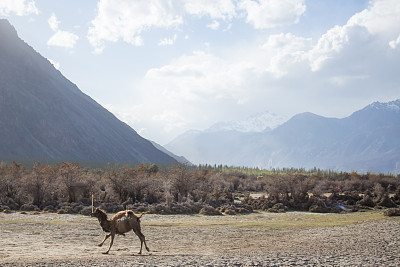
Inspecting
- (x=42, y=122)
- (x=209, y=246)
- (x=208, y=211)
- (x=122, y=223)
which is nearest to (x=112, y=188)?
(x=208, y=211)

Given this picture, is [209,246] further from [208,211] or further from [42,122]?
[42,122]

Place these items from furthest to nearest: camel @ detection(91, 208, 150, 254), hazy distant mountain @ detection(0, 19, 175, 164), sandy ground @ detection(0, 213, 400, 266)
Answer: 1. hazy distant mountain @ detection(0, 19, 175, 164)
2. camel @ detection(91, 208, 150, 254)
3. sandy ground @ detection(0, 213, 400, 266)

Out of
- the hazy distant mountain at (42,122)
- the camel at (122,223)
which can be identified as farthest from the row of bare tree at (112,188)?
the hazy distant mountain at (42,122)

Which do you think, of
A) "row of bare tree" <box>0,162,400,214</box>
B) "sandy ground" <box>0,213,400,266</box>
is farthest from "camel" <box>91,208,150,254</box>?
"row of bare tree" <box>0,162,400,214</box>

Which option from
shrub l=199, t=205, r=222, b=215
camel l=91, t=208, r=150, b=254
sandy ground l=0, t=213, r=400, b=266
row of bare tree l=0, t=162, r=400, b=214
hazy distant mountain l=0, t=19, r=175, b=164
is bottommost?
sandy ground l=0, t=213, r=400, b=266

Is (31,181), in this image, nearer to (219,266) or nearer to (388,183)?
(219,266)

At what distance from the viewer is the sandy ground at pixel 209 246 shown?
13289 mm

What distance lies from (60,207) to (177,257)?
26.1 metres

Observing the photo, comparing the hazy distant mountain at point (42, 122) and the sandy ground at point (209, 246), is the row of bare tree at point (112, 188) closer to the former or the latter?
the sandy ground at point (209, 246)

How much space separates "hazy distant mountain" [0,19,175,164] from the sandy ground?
106466 mm

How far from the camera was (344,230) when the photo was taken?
21.9m

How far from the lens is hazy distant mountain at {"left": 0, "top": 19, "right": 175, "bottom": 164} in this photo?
131375 mm

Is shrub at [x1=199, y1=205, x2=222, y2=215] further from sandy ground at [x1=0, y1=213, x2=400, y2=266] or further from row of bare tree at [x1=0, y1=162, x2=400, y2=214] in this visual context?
sandy ground at [x1=0, y1=213, x2=400, y2=266]

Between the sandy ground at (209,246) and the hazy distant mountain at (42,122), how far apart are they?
106466 mm
